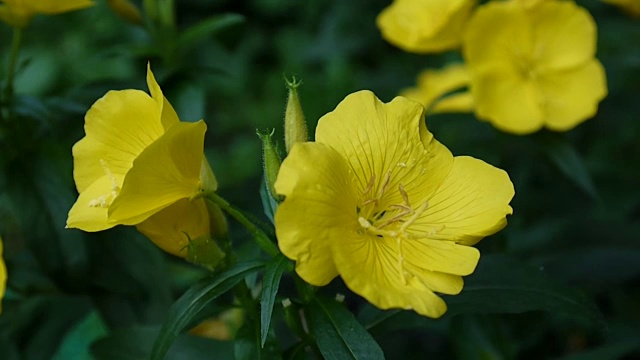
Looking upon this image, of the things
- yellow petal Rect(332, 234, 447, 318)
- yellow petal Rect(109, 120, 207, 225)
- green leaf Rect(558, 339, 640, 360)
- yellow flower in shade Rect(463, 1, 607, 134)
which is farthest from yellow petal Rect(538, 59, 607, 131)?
yellow petal Rect(109, 120, 207, 225)

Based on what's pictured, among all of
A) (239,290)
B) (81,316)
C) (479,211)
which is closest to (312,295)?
(239,290)

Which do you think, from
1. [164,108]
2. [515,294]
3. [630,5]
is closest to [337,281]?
[515,294]

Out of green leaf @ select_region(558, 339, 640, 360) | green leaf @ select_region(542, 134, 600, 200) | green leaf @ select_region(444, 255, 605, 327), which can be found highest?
green leaf @ select_region(444, 255, 605, 327)

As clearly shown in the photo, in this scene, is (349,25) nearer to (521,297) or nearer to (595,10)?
(595,10)

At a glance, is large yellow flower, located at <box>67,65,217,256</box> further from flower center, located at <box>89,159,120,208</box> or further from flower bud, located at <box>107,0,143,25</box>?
flower bud, located at <box>107,0,143,25</box>

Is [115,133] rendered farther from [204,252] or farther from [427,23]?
[427,23]

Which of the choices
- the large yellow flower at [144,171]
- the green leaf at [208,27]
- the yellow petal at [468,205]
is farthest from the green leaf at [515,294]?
the green leaf at [208,27]
